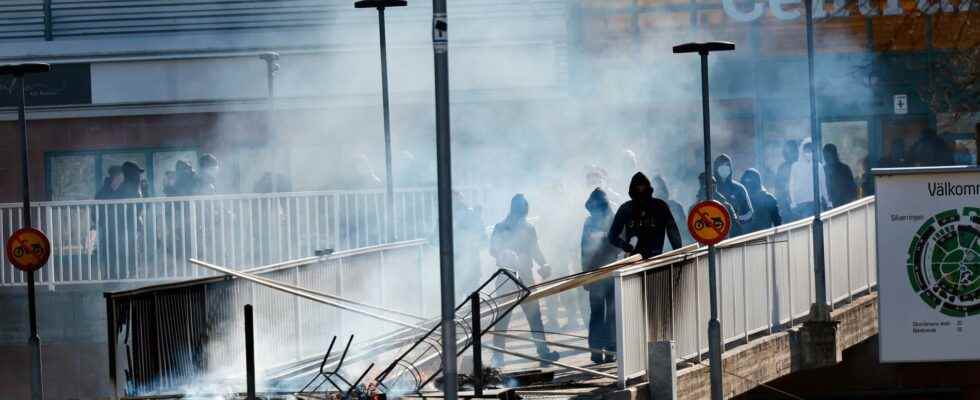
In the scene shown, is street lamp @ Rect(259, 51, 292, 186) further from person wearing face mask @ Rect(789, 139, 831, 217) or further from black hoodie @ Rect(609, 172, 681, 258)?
black hoodie @ Rect(609, 172, 681, 258)

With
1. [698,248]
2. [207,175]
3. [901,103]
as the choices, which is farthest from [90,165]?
[698,248]

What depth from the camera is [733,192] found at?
14281 millimetres

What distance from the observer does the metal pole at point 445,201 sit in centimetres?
885

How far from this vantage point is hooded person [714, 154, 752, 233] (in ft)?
46.5

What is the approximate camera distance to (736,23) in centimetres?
2361

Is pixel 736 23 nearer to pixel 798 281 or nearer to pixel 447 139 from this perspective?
pixel 798 281

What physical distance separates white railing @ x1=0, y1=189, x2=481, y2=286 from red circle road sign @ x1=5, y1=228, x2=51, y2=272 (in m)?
5.28

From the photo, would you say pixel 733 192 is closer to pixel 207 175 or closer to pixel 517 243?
pixel 517 243

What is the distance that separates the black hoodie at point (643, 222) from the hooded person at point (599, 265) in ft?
1.25

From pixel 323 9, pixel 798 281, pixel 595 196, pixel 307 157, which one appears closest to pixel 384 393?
pixel 595 196

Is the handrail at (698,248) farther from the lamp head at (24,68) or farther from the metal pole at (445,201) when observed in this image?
the lamp head at (24,68)

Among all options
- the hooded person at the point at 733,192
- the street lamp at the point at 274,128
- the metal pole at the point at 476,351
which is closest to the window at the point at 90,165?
the street lamp at the point at 274,128

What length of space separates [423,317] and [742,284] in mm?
2620

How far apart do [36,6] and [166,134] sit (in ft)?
10.6
